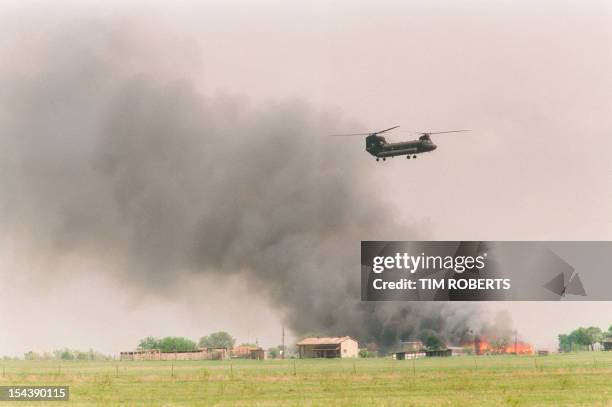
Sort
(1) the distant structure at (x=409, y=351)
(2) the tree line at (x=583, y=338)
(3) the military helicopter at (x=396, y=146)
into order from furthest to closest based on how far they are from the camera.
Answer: (1) the distant structure at (x=409, y=351) → (2) the tree line at (x=583, y=338) → (3) the military helicopter at (x=396, y=146)

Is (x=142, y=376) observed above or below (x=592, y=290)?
below

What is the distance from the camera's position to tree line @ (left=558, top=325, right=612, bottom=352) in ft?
124

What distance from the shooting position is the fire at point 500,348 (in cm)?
4372

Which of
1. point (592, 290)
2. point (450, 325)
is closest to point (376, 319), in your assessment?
point (450, 325)

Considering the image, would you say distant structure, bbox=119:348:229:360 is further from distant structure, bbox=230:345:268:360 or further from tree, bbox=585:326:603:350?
tree, bbox=585:326:603:350

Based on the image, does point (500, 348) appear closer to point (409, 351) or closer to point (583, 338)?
point (409, 351)

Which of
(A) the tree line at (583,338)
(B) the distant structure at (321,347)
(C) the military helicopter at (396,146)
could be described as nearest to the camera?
(C) the military helicopter at (396,146)

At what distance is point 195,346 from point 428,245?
18.4m

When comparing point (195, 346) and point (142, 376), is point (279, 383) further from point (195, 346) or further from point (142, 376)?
point (195, 346)

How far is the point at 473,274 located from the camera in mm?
31453

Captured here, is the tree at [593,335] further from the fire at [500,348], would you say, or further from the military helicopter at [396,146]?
the military helicopter at [396,146]

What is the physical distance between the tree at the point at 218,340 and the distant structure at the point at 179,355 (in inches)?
29.4

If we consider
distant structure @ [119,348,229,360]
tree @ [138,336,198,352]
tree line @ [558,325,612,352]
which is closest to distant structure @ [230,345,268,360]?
distant structure @ [119,348,229,360]

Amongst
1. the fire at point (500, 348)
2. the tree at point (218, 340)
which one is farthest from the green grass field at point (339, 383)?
the tree at point (218, 340)
